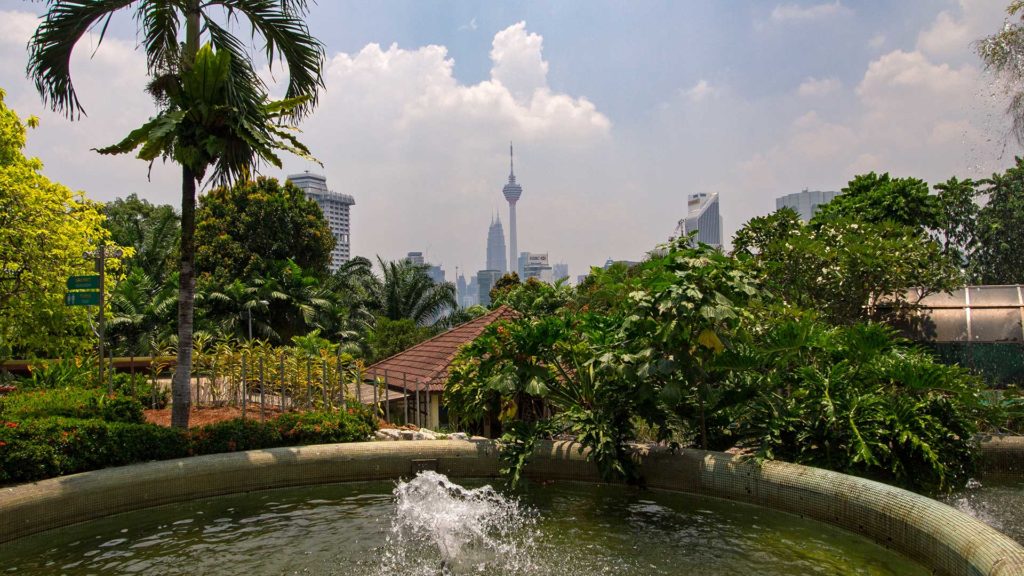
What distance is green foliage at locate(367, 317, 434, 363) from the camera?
2686 cm

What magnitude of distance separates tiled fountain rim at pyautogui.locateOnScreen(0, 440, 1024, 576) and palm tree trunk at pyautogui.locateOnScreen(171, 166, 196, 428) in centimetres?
117

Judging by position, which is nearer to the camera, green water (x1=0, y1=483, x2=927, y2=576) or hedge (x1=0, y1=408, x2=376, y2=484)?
green water (x1=0, y1=483, x2=927, y2=576)

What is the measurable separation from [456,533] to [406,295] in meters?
28.1

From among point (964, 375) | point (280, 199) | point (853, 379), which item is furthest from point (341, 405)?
point (280, 199)

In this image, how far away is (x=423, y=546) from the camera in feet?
21.8

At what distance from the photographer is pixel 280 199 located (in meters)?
30.8

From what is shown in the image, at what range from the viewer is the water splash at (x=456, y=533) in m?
6.13

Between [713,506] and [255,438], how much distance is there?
6.38 m

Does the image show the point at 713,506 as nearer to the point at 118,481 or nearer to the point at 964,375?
the point at 964,375

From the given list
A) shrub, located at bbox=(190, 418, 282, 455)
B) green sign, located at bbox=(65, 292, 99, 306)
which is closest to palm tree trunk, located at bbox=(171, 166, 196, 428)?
→ shrub, located at bbox=(190, 418, 282, 455)

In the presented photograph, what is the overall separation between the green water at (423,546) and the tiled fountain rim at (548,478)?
17 cm

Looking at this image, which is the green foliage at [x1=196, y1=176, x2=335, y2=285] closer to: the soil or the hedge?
the soil

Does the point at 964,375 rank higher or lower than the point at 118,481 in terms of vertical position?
higher

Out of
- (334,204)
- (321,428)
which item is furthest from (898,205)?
(334,204)
